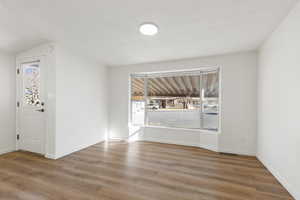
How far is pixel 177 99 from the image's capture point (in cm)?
388

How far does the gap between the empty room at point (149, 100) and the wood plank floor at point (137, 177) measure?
0.07ft

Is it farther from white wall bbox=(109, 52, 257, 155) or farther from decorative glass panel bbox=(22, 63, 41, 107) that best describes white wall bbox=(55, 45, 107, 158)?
white wall bbox=(109, 52, 257, 155)

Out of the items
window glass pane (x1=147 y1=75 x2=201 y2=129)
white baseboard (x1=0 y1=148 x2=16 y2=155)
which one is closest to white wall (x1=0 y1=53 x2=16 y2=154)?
white baseboard (x1=0 y1=148 x2=16 y2=155)

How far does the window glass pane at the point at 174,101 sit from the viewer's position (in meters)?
3.65

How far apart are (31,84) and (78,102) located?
1037 millimetres

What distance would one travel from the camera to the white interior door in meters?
2.93

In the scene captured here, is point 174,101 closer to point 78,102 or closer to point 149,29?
point 149,29

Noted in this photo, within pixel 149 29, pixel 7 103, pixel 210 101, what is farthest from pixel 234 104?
pixel 7 103

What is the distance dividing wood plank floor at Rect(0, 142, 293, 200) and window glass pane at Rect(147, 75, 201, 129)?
3.15 feet

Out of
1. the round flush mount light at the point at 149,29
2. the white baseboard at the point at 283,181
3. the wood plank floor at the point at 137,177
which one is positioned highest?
the round flush mount light at the point at 149,29

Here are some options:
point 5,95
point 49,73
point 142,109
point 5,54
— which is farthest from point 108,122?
point 5,54

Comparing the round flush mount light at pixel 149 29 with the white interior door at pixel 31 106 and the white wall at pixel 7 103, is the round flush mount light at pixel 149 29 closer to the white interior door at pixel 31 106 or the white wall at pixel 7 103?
the white interior door at pixel 31 106

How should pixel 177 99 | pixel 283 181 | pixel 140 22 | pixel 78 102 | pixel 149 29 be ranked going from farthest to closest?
1. pixel 177 99
2. pixel 78 102
3. pixel 149 29
4. pixel 140 22
5. pixel 283 181

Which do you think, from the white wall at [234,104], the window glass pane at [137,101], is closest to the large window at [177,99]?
the window glass pane at [137,101]
